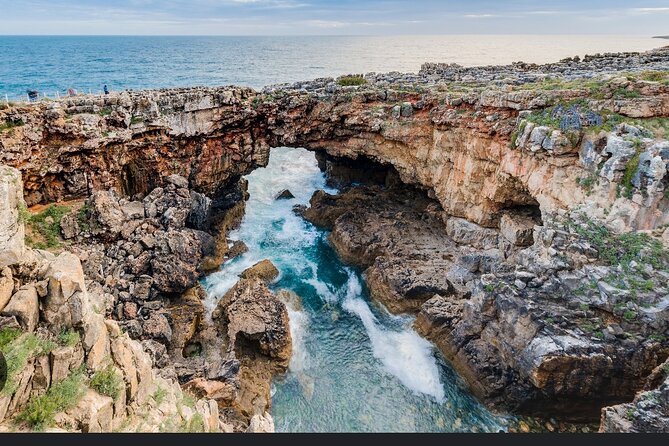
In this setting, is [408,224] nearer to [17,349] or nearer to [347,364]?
[347,364]

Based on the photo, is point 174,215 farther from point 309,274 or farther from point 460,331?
point 460,331

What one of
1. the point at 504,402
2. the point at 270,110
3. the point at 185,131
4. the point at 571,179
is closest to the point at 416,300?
the point at 504,402

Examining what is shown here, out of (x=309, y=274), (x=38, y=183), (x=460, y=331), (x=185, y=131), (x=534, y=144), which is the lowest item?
(x=309, y=274)

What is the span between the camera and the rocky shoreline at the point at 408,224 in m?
16.6

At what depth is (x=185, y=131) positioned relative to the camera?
2848cm

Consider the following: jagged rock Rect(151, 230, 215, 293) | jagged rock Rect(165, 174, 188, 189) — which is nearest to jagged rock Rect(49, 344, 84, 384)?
jagged rock Rect(151, 230, 215, 293)

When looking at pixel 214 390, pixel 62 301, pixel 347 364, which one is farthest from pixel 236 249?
pixel 62 301

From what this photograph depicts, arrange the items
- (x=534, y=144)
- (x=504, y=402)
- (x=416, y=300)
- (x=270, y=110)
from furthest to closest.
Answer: (x=270, y=110)
(x=416, y=300)
(x=534, y=144)
(x=504, y=402)

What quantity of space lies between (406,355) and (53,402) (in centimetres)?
1763

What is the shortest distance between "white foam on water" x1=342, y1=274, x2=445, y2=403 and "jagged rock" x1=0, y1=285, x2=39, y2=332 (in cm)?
1706

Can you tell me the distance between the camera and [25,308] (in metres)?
9.20

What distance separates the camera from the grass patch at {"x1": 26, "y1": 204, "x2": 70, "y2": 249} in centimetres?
2277

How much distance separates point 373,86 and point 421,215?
10907mm

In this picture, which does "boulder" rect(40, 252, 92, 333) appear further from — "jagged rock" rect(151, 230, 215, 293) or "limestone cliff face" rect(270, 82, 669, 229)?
"limestone cliff face" rect(270, 82, 669, 229)
